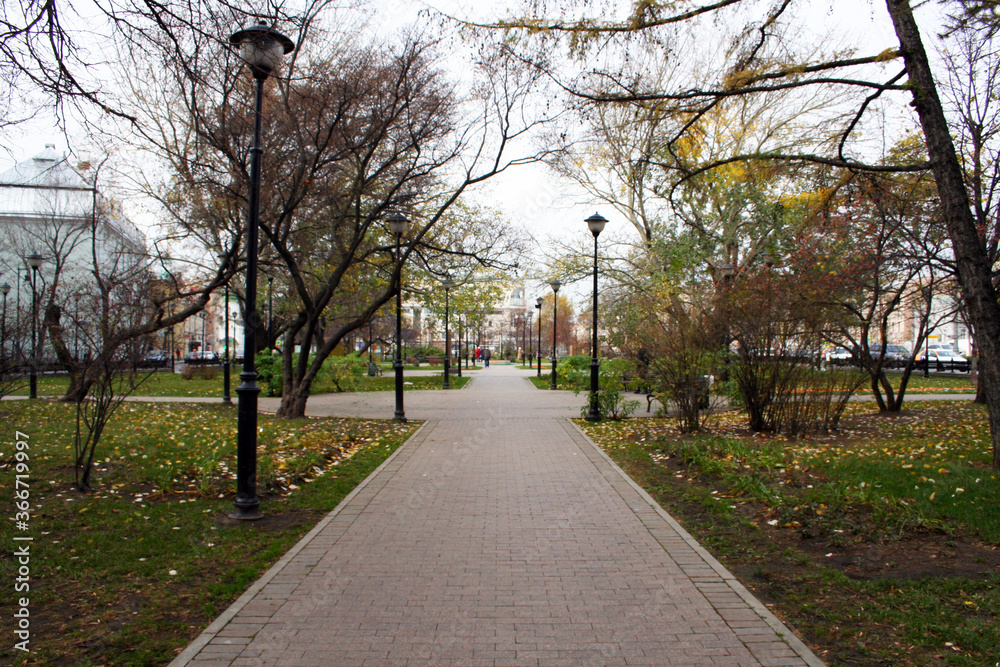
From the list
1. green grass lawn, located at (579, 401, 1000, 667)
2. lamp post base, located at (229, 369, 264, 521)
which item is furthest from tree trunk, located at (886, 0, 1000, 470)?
lamp post base, located at (229, 369, 264, 521)

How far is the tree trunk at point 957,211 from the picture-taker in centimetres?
714

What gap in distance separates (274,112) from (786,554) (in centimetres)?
1202

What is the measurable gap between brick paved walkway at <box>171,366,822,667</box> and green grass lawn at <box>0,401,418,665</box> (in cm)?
33

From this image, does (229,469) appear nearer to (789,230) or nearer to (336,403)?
(336,403)

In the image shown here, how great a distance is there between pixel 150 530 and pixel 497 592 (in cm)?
325

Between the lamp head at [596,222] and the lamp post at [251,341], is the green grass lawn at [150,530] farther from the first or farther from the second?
the lamp head at [596,222]

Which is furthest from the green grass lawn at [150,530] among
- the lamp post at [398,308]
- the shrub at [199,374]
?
the shrub at [199,374]

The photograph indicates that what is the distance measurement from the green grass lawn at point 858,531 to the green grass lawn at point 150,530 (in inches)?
146

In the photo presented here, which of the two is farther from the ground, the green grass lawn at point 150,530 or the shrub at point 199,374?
the shrub at point 199,374

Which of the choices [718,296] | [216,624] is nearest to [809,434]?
[718,296]

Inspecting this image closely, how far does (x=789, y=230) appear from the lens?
23.2 m

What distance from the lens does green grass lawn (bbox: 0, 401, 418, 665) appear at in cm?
363

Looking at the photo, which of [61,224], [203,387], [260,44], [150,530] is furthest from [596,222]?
[61,224]

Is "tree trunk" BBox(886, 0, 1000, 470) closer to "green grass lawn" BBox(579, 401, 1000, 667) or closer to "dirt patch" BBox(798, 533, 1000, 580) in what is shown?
"green grass lawn" BBox(579, 401, 1000, 667)
